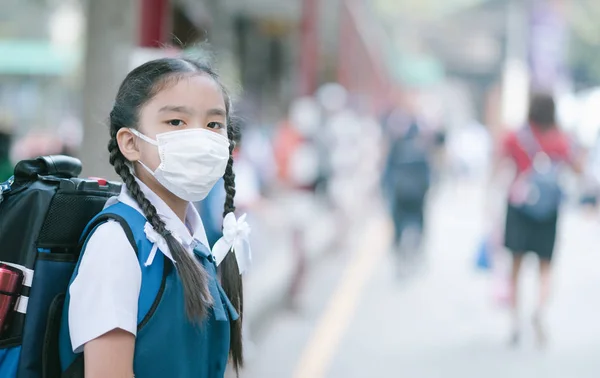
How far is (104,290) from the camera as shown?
2.11 metres

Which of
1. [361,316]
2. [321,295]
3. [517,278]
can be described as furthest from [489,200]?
[321,295]

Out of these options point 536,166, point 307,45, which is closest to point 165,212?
point 536,166

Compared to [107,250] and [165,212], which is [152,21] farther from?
[107,250]

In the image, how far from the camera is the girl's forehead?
7.64 feet

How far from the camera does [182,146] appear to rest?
2.31 m

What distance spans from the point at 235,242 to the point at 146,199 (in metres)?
0.33

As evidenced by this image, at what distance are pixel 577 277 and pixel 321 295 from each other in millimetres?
3605

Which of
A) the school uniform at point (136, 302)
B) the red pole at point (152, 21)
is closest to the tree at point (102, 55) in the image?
the red pole at point (152, 21)

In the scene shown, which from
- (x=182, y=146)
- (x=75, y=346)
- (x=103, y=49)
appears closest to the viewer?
(x=75, y=346)

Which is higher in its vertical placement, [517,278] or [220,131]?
[220,131]

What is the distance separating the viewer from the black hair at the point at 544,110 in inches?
301

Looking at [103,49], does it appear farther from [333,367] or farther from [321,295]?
[321,295]

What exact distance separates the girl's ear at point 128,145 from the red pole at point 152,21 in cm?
396

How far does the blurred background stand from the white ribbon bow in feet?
1.88
